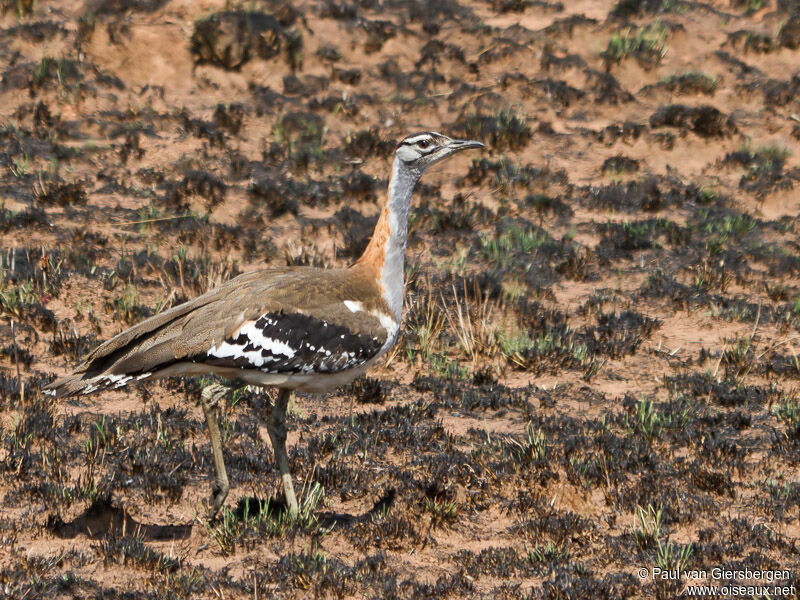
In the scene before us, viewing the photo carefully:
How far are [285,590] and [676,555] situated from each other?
2432mm

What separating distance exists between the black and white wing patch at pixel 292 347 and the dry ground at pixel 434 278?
879 mm

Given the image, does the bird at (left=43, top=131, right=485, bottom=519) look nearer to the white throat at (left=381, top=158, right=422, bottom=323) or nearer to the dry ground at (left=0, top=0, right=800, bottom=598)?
the white throat at (left=381, top=158, right=422, bottom=323)

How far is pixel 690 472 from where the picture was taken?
6938 millimetres

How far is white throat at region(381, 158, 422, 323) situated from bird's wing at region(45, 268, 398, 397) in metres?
0.11

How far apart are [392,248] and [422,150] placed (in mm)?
755

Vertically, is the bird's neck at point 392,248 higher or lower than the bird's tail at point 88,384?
higher

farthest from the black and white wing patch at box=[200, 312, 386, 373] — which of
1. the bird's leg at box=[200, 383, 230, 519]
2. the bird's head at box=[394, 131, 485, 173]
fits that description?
the bird's head at box=[394, 131, 485, 173]

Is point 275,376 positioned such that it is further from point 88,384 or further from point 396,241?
point 396,241

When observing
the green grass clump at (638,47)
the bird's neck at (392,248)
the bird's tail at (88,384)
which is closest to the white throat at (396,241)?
the bird's neck at (392,248)

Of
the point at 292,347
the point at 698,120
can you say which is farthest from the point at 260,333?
the point at 698,120

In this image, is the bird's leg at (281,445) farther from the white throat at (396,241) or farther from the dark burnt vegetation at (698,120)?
the dark burnt vegetation at (698,120)

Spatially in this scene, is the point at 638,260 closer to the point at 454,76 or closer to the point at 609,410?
the point at 609,410

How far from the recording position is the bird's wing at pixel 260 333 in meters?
5.44

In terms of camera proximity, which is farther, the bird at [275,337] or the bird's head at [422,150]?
the bird's head at [422,150]
